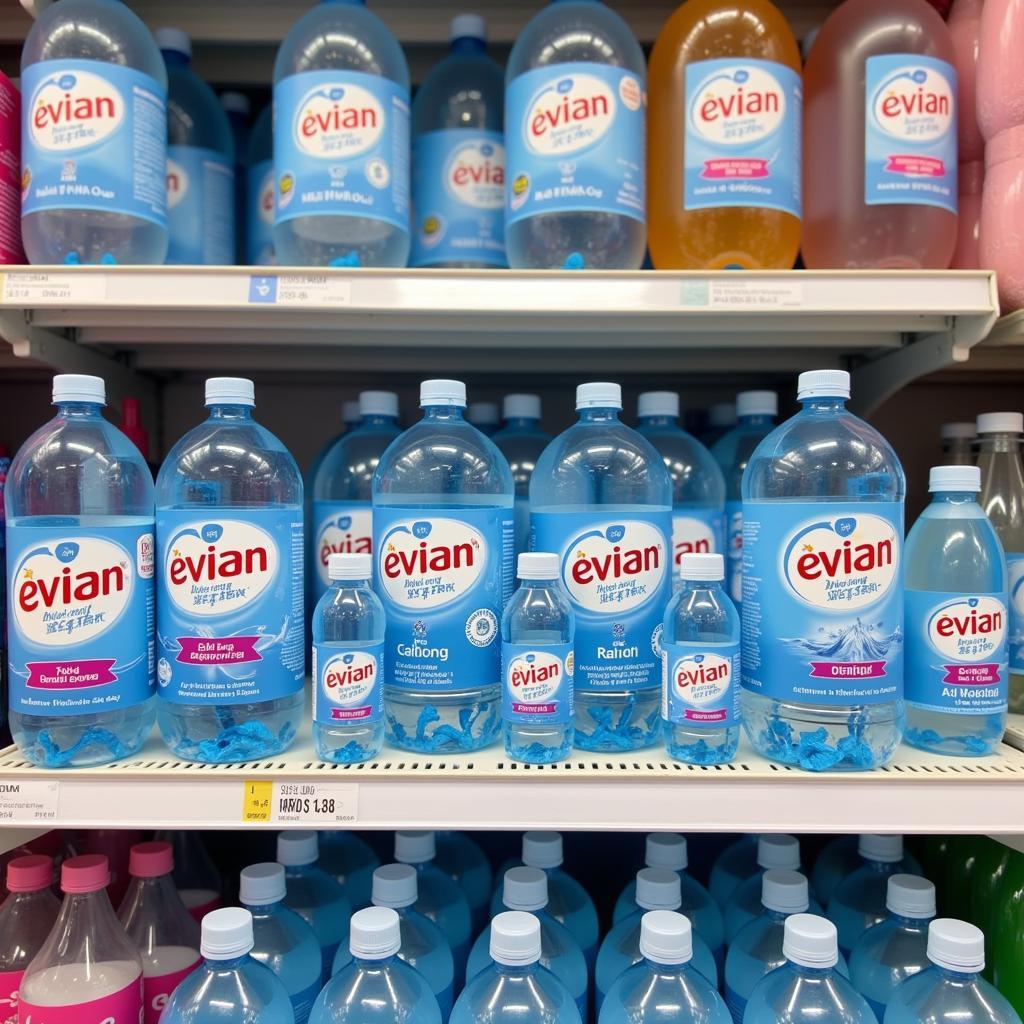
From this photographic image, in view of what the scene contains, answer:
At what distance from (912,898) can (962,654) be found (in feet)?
1.15

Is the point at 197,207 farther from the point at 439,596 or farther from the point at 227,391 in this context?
the point at 439,596

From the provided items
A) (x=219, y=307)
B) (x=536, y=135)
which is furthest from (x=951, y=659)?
(x=219, y=307)

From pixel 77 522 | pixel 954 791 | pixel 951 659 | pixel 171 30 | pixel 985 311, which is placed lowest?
pixel 954 791

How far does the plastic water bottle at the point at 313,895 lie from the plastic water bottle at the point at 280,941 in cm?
7

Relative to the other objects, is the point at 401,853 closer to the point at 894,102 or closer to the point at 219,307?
the point at 219,307

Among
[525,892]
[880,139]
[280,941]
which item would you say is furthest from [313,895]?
[880,139]

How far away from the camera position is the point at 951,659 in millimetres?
990

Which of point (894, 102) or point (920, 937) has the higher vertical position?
point (894, 102)

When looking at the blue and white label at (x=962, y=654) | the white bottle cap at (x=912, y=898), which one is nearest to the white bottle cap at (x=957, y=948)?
the white bottle cap at (x=912, y=898)

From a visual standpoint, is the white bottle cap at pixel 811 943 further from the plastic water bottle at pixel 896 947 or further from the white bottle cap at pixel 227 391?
the white bottle cap at pixel 227 391

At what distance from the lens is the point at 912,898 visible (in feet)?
3.44

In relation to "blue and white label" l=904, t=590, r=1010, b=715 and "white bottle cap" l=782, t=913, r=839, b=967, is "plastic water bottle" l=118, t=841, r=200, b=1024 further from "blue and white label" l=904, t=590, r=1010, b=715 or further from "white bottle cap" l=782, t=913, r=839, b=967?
"blue and white label" l=904, t=590, r=1010, b=715

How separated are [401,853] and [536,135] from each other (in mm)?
1077

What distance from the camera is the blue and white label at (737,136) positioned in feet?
3.45
